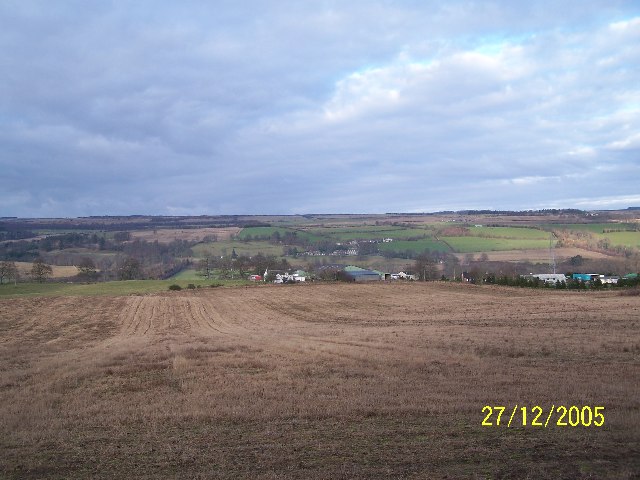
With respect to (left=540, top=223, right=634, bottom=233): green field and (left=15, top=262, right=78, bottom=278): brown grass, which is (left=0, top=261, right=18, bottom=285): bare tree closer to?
(left=15, top=262, right=78, bottom=278): brown grass

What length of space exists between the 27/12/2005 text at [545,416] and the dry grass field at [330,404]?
0.22 metres

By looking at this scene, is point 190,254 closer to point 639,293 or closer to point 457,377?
point 639,293

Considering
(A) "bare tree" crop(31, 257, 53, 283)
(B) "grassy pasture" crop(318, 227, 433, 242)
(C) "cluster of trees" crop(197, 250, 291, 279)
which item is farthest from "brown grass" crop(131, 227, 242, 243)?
(A) "bare tree" crop(31, 257, 53, 283)

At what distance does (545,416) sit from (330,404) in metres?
4.43

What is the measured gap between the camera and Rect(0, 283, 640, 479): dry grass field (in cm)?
795

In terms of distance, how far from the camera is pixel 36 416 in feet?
38.1

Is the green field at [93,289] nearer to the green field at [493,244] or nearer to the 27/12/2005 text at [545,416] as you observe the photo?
the green field at [493,244]

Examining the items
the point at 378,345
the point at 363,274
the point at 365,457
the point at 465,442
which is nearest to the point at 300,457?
the point at 365,457

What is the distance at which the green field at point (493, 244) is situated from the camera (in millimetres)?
107375

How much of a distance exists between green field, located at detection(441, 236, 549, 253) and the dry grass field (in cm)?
8270

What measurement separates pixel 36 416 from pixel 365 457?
25.6ft

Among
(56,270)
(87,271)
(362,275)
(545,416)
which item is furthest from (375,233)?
(545,416)

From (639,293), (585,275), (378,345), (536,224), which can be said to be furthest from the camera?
(536,224)

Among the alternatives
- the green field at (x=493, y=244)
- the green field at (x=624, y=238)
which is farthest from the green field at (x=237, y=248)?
the green field at (x=624, y=238)
